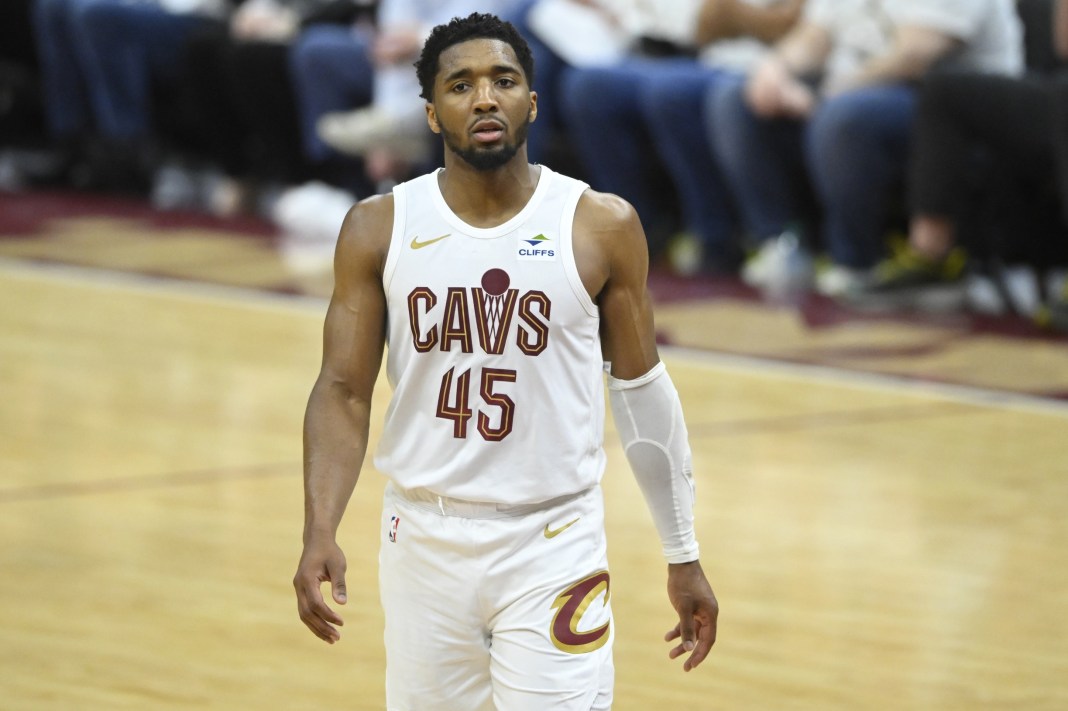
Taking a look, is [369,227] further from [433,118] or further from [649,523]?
[649,523]

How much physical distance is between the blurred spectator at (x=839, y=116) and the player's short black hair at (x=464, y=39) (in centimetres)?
484

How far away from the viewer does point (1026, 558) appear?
4.32m

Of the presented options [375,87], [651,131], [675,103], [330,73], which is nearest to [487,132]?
[675,103]

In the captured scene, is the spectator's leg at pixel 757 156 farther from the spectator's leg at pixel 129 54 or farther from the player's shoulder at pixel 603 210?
the player's shoulder at pixel 603 210

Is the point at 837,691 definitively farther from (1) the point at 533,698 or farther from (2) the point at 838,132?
(2) the point at 838,132

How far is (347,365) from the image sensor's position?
2498 mm

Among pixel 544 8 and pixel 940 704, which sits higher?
pixel 544 8

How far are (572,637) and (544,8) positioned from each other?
6276 millimetres

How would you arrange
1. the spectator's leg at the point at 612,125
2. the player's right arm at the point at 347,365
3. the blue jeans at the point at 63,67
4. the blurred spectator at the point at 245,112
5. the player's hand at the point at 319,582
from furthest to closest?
1. the blue jeans at the point at 63,67
2. the blurred spectator at the point at 245,112
3. the spectator's leg at the point at 612,125
4. the player's right arm at the point at 347,365
5. the player's hand at the point at 319,582

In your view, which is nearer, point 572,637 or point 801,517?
point 572,637

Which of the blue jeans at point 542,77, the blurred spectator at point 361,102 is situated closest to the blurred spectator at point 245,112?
the blurred spectator at point 361,102

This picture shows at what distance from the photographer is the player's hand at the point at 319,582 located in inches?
92.7

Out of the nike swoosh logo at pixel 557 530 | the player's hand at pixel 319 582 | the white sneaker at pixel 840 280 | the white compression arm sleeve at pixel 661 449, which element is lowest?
the white sneaker at pixel 840 280

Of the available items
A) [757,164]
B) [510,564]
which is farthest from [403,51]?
[510,564]
